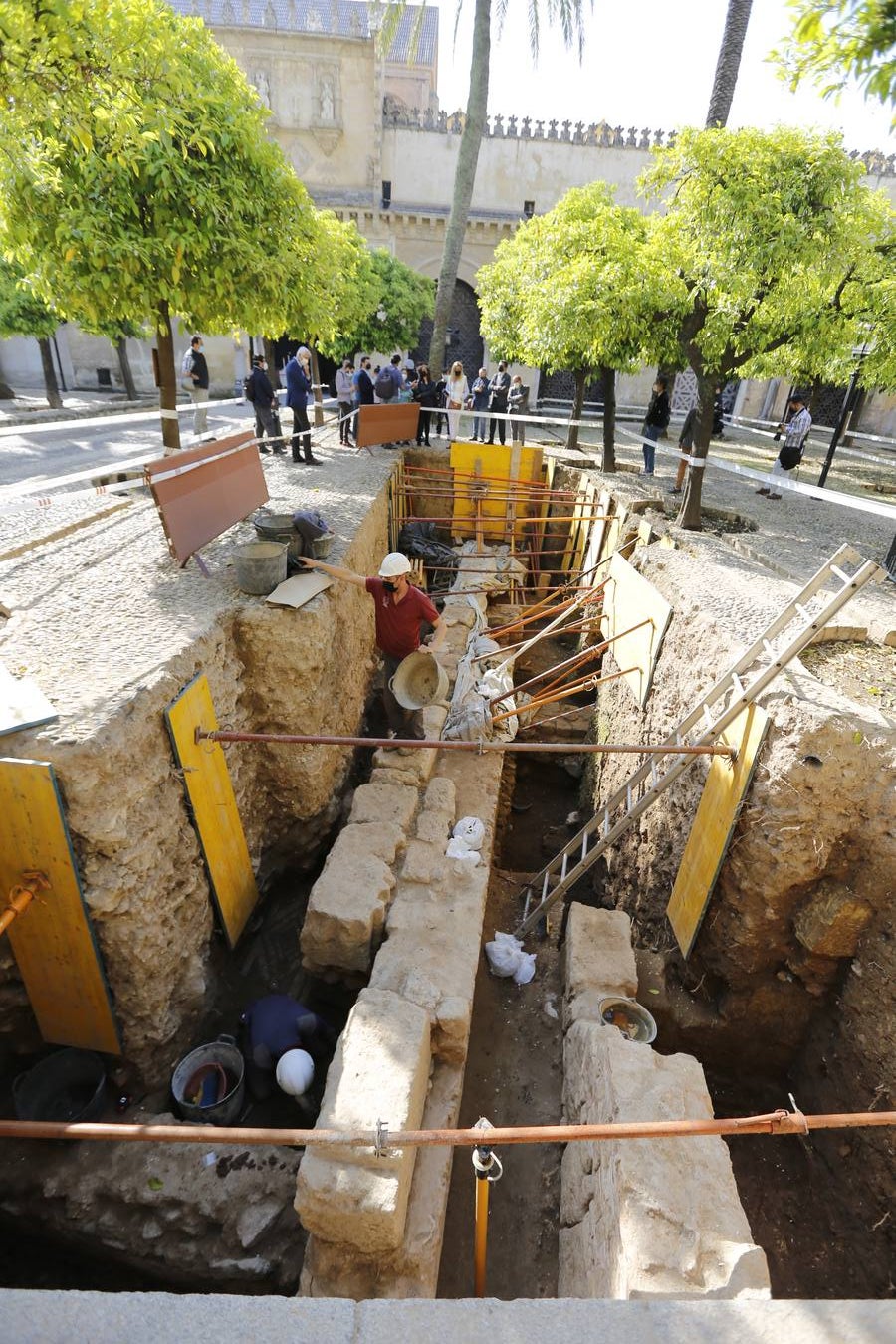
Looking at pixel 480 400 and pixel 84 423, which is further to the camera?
pixel 480 400

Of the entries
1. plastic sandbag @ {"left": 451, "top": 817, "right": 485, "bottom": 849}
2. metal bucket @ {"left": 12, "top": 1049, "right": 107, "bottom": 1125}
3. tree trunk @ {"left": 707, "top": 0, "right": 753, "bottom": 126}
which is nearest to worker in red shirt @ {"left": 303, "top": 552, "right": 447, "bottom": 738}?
plastic sandbag @ {"left": 451, "top": 817, "right": 485, "bottom": 849}

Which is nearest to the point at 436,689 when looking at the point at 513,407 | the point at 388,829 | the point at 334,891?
the point at 388,829

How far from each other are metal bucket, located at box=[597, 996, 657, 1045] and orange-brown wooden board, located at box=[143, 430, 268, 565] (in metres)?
4.52

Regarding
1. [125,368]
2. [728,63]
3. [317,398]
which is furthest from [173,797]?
[125,368]

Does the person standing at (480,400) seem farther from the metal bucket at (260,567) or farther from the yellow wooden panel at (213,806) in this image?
the yellow wooden panel at (213,806)

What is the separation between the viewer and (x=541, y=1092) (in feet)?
14.0

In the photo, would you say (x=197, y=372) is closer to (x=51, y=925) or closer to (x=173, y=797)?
(x=173, y=797)

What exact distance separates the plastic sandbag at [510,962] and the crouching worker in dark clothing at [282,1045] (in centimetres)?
134

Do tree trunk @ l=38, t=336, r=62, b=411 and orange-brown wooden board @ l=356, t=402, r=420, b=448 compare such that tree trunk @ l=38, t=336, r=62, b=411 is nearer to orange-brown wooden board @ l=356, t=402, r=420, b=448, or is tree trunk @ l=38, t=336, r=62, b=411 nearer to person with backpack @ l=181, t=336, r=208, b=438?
person with backpack @ l=181, t=336, r=208, b=438

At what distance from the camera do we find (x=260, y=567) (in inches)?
199

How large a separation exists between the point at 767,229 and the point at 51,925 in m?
7.50

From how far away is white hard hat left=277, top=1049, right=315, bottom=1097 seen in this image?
3.62 m

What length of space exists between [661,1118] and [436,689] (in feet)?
12.7

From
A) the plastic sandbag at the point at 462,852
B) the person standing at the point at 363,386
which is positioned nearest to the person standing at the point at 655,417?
the person standing at the point at 363,386
